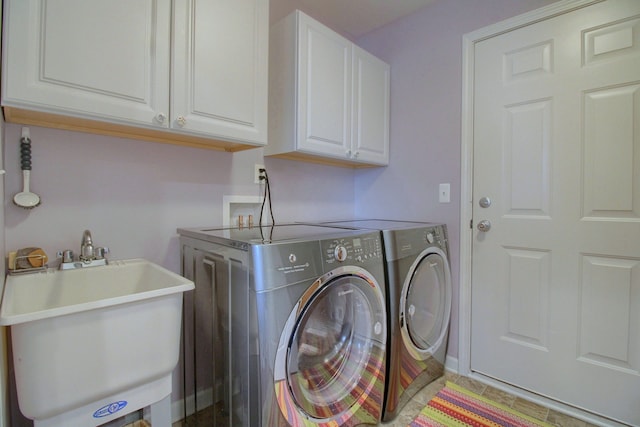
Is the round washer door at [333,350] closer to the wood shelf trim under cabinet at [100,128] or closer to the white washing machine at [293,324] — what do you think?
the white washing machine at [293,324]

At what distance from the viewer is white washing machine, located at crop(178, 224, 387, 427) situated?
103 cm

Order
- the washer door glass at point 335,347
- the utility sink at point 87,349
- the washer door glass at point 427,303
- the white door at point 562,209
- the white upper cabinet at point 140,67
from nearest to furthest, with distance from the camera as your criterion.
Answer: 1. the utility sink at point 87,349
2. the white upper cabinet at point 140,67
3. the washer door glass at point 335,347
4. the white door at point 562,209
5. the washer door glass at point 427,303

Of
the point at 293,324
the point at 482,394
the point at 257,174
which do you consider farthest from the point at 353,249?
the point at 482,394

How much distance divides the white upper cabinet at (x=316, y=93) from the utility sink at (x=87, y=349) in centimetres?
100

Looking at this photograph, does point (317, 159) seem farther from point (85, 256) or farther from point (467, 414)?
point (467, 414)

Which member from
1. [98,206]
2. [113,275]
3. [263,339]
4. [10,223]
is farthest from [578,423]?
[10,223]

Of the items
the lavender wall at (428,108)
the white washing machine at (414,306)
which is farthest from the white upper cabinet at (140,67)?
the lavender wall at (428,108)

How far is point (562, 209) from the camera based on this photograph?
1.63m

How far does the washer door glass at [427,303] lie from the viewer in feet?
5.33

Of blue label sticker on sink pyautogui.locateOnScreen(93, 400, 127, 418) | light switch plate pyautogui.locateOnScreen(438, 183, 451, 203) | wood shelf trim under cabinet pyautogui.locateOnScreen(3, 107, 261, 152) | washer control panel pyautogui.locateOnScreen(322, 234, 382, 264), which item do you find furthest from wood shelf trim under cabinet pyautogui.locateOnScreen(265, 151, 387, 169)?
blue label sticker on sink pyautogui.locateOnScreen(93, 400, 127, 418)

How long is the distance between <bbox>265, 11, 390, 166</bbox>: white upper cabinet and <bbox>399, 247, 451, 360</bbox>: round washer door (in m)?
0.79

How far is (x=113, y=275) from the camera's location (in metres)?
1.28

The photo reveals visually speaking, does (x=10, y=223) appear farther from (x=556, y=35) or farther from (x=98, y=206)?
(x=556, y=35)

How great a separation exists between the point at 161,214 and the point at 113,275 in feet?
1.13
